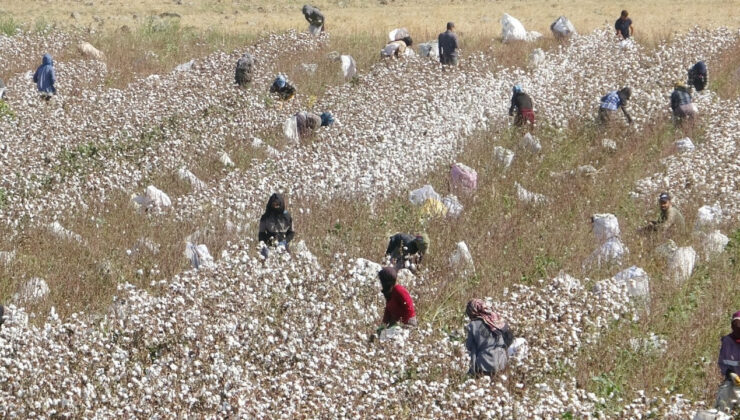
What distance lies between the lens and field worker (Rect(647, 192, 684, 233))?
12117 millimetres

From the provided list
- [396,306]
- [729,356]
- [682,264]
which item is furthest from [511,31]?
[729,356]

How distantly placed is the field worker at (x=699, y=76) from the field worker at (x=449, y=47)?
15.5ft

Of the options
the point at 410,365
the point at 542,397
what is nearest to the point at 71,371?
the point at 410,365

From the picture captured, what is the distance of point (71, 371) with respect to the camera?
8242 mm

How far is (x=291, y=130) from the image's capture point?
16.4 m

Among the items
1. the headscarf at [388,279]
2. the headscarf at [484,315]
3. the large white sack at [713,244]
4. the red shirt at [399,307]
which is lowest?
the large white sack at [713,244]

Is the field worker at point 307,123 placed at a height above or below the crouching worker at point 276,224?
below

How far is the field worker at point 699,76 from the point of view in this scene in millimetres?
18016

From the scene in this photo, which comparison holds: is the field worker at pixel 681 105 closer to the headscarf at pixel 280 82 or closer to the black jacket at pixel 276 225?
the headscarf at pixel 280 82

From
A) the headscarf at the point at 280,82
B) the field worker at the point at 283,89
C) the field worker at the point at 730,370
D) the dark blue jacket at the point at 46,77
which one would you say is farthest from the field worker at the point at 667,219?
the dark blue jacket at the point at 46,77

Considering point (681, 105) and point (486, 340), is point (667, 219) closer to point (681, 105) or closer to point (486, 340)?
point (486, 340)

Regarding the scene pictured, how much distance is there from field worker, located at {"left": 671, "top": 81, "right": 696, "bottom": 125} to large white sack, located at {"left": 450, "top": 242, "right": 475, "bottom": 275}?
690 cm

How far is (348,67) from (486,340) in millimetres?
13241

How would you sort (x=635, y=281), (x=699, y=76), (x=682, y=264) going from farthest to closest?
1. (x=699, y=76)
2. (x=682, y=264)
3. (x=635, y=281)
